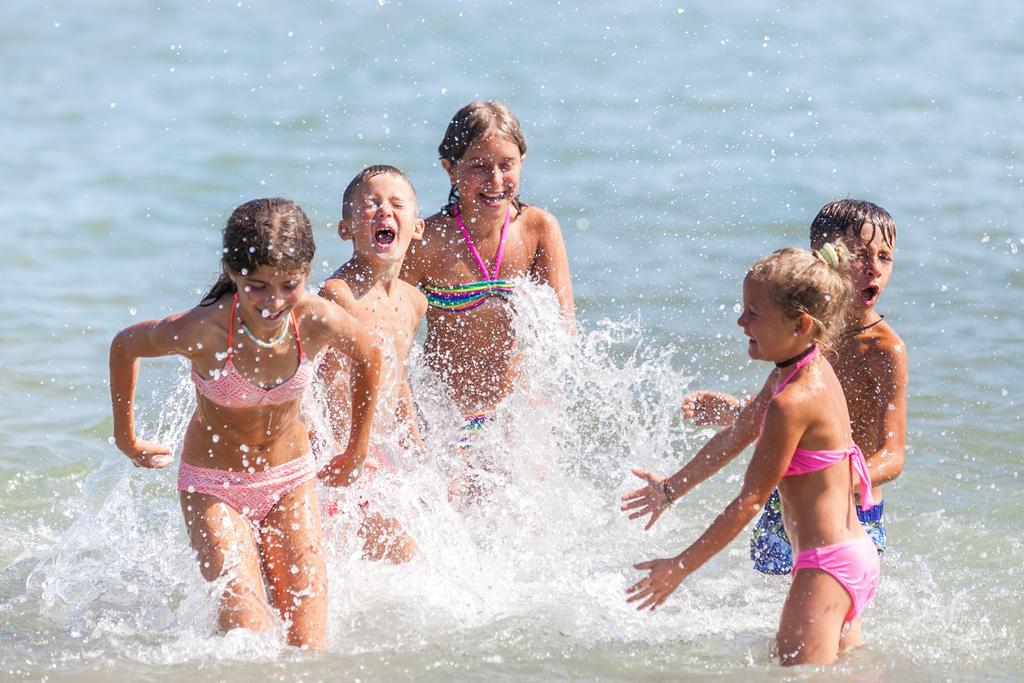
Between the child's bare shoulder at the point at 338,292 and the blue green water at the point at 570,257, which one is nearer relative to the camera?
the blue green water at the point at 570,257

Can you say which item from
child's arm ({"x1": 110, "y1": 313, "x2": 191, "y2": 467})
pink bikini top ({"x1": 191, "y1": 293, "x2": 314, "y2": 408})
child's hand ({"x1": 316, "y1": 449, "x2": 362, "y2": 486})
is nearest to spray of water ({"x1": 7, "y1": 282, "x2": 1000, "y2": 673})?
child's arm ({"x1": 110, "y1": 313, "x2": 191, "y2": 467})

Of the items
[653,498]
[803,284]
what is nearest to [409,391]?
[653,498]

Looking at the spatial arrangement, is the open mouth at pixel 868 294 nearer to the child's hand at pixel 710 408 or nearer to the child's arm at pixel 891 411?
the child's arm at pixel 891 411

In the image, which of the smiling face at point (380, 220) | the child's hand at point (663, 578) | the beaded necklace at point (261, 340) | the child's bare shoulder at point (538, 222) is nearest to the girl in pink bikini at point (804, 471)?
the child's hand at point (663, 578)

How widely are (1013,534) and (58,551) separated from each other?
418cm

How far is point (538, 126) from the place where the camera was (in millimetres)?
13977

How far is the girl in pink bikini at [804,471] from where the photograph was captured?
14.2 ft

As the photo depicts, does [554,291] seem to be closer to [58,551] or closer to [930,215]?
[58,551]

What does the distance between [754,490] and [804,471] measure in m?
0.21

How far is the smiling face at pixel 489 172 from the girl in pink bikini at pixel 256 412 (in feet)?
4.32

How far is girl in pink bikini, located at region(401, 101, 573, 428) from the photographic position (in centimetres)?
599

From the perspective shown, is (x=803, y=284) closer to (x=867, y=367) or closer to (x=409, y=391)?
(x=867, y=367)

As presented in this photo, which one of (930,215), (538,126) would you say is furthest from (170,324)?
(538,126)

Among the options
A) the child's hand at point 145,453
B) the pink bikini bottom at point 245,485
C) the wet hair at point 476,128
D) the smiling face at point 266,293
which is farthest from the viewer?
the wet hair at point 476,128
